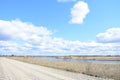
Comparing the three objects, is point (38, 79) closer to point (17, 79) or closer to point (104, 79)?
point (17, 79)

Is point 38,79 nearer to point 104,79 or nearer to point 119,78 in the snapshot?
point 104,79

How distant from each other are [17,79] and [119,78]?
7.73 meters

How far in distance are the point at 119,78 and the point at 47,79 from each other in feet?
18.1

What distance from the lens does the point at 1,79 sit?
58.5 ft

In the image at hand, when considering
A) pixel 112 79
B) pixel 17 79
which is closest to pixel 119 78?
pixel 112 79

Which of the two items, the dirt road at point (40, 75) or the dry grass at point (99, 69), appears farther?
the dry grass at point (99, 69)

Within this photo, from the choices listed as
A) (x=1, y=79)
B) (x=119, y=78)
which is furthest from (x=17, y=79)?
(x=119, y=78)

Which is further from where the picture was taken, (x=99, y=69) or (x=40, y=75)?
(x=99, y=69)

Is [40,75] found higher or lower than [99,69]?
lower

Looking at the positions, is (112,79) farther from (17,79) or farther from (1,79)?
(1,79)

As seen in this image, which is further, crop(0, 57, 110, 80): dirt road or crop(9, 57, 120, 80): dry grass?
crop(9, 57, 120, 80): dry grass

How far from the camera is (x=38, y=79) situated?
17406 mm

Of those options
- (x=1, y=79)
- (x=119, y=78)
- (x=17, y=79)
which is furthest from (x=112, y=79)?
(x=1, y=79)

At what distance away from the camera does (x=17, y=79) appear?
17.7 metres
